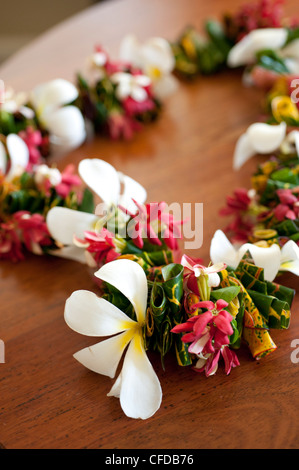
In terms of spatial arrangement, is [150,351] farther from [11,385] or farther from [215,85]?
[215,85]

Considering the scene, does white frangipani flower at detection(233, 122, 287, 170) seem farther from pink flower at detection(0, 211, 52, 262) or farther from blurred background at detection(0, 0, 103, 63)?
blurred background at detection(0, 0, 103, 63)

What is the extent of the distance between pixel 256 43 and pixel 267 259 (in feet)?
1.64

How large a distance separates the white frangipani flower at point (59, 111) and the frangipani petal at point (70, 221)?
244mm

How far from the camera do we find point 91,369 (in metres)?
0.57

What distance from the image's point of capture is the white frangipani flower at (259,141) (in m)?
0.81

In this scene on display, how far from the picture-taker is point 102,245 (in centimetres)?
63

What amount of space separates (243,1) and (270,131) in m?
0.49

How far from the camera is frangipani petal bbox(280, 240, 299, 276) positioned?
24.0 inches

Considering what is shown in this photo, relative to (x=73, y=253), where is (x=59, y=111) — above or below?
above

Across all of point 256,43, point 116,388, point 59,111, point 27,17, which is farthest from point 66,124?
point 27,17

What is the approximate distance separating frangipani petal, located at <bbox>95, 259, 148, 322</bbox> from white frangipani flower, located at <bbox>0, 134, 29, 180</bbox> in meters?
0.31

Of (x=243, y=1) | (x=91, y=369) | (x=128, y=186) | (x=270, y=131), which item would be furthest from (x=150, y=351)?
(x=243, y=1)

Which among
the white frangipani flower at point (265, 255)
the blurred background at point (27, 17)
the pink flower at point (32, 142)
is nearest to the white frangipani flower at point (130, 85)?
the pink flower at point (32, 142)
